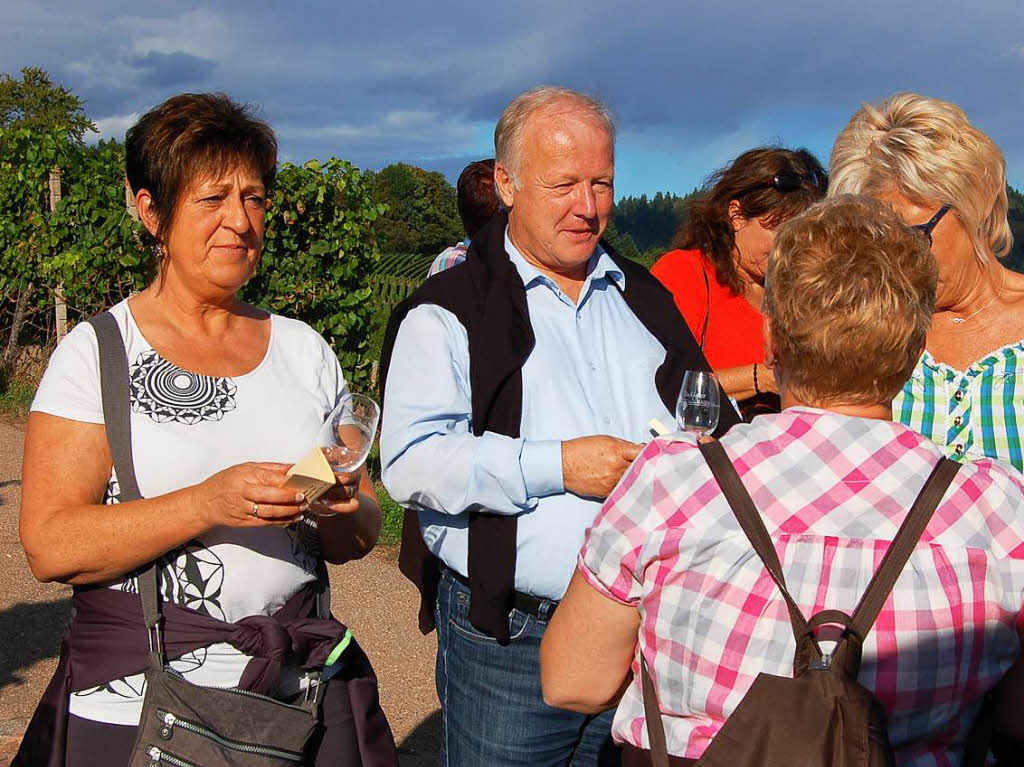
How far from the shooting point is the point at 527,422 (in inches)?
113

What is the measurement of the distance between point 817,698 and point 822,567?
0.23 meters

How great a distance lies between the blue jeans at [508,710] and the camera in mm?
2846

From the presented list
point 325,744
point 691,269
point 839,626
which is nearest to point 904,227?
point 839,626

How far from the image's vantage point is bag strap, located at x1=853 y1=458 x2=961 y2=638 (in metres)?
1.79

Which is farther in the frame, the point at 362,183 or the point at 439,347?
the point at 362,183

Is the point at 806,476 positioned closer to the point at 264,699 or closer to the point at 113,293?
the point at 264,699

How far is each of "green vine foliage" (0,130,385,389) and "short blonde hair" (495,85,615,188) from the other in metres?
4.83

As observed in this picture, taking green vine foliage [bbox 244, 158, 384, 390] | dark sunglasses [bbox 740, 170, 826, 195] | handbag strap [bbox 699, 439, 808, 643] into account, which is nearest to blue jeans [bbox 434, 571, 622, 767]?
handbag strap [bbox 699, 439, 808, 643]

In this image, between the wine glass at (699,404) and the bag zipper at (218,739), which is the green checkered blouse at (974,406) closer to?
the wine glass at (699,404)

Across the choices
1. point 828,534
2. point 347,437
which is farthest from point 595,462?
point 828,534

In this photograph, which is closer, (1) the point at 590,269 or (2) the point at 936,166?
(2) the point at 936,166

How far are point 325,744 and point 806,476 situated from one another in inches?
60.2

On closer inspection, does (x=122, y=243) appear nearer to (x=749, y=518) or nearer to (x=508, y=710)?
(x=508, y=710)

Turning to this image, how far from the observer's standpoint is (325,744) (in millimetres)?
2707
